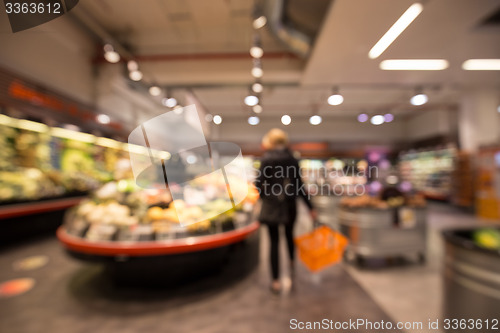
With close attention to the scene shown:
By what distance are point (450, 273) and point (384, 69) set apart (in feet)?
5.45

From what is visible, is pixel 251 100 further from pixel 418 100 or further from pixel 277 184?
pixel 277 184

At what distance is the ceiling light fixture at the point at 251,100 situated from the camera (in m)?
1.11

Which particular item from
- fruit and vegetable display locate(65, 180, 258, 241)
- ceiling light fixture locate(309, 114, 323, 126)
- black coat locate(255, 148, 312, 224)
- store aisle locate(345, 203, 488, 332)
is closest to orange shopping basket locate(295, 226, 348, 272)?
black coat locate(255, 148, 312, 224)

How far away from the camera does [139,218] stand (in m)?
2.56

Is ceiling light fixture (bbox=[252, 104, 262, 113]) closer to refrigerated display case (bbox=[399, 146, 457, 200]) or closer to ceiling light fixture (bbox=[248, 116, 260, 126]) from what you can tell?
ceiling light fixture (bbox=[248, 116, 260, 126])

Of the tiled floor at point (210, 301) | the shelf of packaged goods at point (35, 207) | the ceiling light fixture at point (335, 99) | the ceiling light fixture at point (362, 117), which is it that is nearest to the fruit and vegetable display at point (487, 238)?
the tiled floor at point (210, 301)

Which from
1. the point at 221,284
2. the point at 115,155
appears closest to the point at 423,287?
the point at 221,284

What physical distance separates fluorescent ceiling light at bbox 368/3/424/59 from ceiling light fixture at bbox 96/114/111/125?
6595mm

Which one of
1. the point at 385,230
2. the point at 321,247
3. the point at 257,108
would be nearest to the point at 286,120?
the point at 257,108

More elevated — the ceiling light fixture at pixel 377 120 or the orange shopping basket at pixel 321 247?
the ceiling light fixture at pixel 377 120

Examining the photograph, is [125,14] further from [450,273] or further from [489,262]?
[450,273]

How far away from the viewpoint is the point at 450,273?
5.54ft

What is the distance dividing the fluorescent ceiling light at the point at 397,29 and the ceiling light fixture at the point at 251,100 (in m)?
0.51

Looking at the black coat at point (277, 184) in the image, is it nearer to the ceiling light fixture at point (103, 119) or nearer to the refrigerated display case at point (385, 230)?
the refrigerated display case at point (385, 230)
